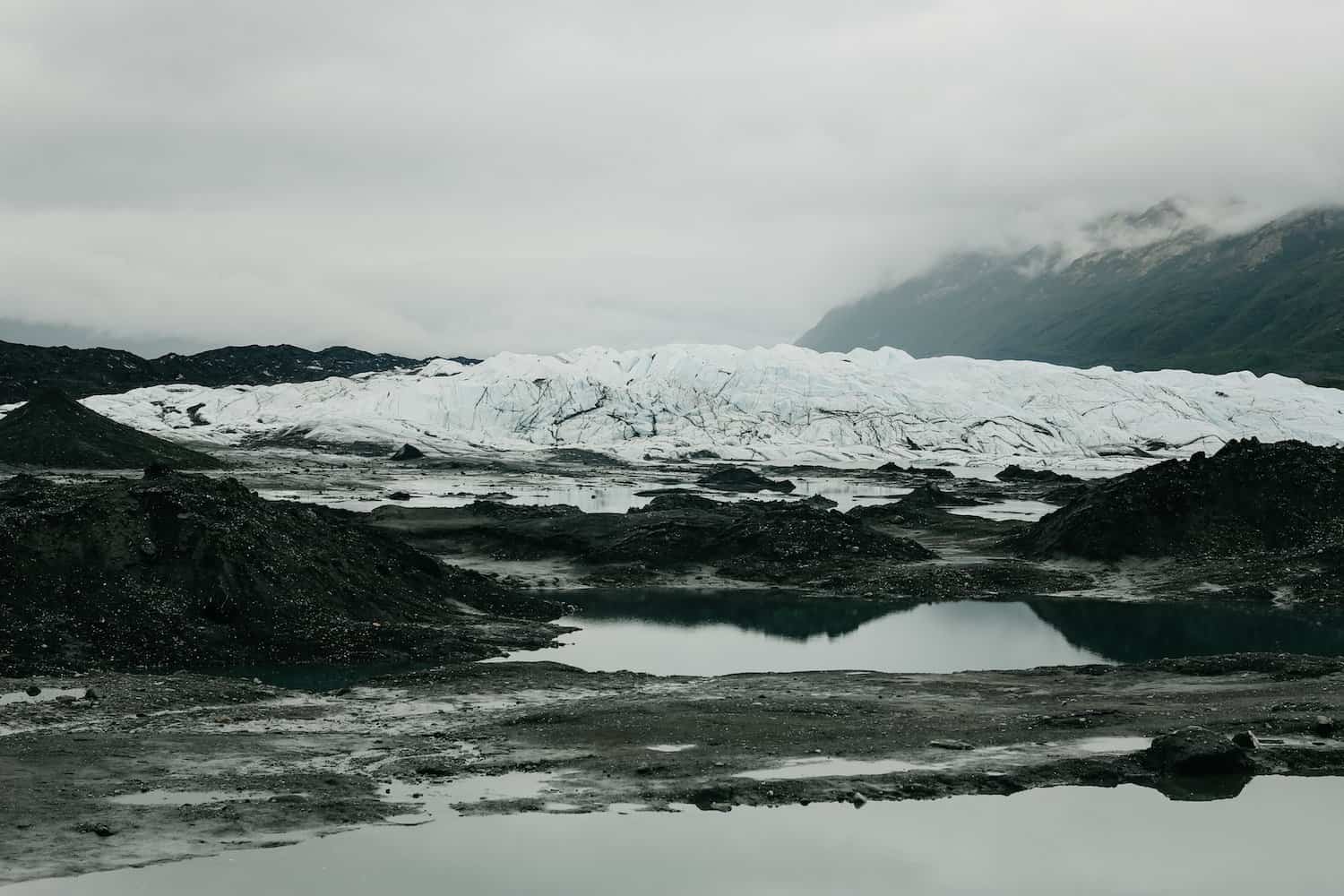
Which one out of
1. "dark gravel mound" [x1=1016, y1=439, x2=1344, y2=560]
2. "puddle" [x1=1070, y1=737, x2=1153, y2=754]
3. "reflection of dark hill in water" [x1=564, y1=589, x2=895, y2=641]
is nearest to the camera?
"puddle" [x1=1070, y1=737, x2=1153, y2=754]

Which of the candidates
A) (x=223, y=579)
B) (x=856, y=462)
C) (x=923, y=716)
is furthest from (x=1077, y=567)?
(x=856, y=462)

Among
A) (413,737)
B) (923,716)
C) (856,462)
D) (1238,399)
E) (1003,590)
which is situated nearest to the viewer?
(413,737)

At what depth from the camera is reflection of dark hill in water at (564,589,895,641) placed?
4088 cm

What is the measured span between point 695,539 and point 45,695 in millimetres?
31959

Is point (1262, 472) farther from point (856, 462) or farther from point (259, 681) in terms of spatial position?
point (856, 462)

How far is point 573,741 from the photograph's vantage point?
2219 centimetres

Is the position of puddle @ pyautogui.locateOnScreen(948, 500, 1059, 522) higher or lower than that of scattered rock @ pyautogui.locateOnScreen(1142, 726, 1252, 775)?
higher

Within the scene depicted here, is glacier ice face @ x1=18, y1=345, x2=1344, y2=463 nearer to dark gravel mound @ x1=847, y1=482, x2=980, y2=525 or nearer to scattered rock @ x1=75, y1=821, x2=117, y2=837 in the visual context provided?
dark gravel mound @ x1=847, y1=482, x2=980, y2=525

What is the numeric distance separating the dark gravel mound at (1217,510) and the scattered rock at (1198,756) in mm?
32027

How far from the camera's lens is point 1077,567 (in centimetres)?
5053

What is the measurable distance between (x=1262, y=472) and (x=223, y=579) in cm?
4275

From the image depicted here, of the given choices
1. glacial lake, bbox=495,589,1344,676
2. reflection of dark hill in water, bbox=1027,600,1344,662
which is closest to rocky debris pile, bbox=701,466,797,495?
glacial lake, bbox=495,589,1344,676

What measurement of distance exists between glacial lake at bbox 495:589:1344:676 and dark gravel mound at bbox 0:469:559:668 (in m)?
4.29

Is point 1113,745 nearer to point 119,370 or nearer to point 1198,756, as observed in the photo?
point 1198,756
